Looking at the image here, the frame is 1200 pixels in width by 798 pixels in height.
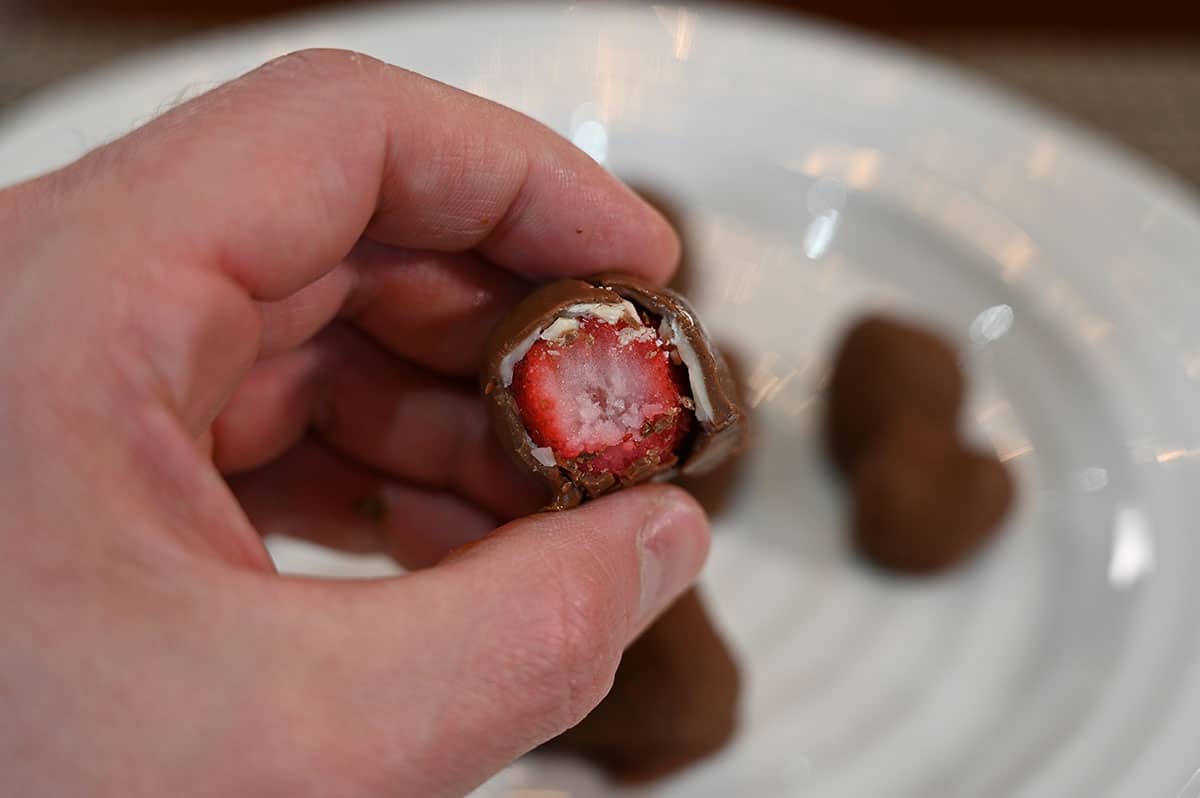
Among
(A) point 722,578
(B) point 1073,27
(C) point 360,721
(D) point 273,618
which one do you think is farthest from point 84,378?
(B) point 1073,27

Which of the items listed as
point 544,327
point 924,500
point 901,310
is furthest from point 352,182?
point 901,310

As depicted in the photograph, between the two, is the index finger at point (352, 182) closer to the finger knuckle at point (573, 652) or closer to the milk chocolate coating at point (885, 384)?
the finger knuckle at point (573, 652)

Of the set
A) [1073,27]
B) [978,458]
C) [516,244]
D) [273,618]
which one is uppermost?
[1073,27]

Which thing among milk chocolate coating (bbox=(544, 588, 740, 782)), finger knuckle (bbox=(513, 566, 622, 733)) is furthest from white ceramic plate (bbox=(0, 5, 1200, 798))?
finger knuckle (bbox=(513, 566, 622, 733))

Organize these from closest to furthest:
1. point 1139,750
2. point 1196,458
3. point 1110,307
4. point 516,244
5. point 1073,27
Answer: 1. point 516,244
2. point 1139,750
3. point 1196,458
4. point 1110,307
5. point 1073,27

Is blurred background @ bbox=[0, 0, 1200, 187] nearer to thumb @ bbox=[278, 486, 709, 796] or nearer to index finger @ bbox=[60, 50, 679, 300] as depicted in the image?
index finger @ bbox=[60, 50, 679, 300]

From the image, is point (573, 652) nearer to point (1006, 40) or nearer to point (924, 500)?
point (924, 500)

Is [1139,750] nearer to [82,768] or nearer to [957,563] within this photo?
[957,563]

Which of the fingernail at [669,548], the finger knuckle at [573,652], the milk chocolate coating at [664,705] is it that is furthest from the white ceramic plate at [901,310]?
the finger knuckle at [573,652]
